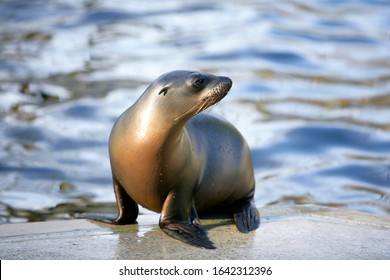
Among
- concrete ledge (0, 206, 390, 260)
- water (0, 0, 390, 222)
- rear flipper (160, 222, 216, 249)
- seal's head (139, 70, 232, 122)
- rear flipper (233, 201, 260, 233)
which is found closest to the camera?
concrete ledge (0, 206, 390, 260)

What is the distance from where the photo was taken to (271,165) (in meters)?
8.59

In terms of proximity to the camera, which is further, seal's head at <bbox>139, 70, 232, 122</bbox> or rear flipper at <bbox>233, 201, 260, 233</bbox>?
rear flipper at <bbox>233, 201, 260, 233</bbox>

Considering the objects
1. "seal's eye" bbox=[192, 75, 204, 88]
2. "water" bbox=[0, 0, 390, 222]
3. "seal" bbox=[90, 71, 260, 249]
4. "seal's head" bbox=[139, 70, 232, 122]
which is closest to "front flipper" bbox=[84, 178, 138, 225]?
"seal" bbox=[90, 71, 260, 249]

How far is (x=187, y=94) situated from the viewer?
14.8 ft

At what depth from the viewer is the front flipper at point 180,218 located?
449cm

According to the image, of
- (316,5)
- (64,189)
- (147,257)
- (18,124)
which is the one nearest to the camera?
(147,257)

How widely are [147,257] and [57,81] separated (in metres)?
7.32

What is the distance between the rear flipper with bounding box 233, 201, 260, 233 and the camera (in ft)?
15.7

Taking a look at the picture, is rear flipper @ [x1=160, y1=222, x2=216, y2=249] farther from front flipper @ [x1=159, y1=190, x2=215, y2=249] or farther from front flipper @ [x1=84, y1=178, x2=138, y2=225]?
front flipper @ [x1=84, y1=178, x2=138, y2=225]

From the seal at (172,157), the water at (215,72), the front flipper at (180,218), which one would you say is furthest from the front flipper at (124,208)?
the water at (215,72)

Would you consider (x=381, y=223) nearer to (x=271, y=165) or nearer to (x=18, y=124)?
(x=271, y=165)

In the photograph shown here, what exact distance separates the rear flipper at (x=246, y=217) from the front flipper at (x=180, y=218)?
0.25m

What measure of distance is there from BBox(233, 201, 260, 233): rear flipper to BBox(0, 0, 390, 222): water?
1.91 meters

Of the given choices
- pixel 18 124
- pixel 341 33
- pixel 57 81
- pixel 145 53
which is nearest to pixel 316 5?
pixel 341 33
